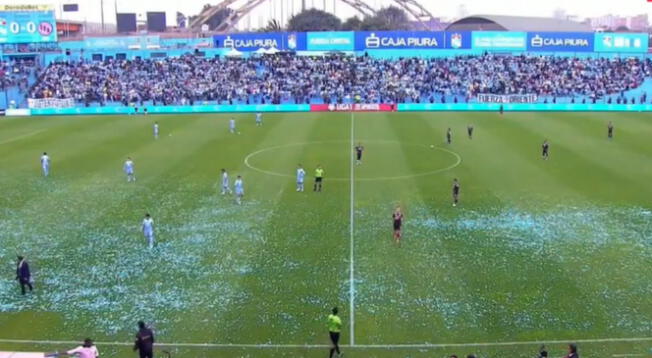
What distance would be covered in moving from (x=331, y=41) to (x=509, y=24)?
2160 inches

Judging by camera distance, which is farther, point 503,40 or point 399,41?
point 399,41

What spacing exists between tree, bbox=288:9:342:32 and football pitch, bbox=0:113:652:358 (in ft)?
320

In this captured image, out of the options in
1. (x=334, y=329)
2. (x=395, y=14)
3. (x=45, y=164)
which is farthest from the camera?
(x=395, y=14)

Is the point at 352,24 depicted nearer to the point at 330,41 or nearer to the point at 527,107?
the point at 330,41

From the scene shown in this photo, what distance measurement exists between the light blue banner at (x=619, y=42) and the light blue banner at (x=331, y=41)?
104ft

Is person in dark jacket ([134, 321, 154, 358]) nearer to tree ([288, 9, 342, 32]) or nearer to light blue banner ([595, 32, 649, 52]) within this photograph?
light blue banner ([595, 32, 649, 52])

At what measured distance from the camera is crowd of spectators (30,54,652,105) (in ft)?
230

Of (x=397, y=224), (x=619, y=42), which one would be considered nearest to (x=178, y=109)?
(x=397, y=224)

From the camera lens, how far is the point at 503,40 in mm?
81375

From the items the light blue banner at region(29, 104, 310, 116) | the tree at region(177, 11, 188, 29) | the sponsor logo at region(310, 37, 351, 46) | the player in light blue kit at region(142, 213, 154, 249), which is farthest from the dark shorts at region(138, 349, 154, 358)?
the tree at region(177, 11, 188, 29)

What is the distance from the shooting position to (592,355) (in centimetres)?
1488

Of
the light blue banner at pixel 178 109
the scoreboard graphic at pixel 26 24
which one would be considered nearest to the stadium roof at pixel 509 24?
the light blue banner at pixel 178 109

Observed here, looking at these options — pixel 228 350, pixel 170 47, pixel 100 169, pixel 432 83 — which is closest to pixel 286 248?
pixel 228 350

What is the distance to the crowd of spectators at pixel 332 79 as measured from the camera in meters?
70.1
